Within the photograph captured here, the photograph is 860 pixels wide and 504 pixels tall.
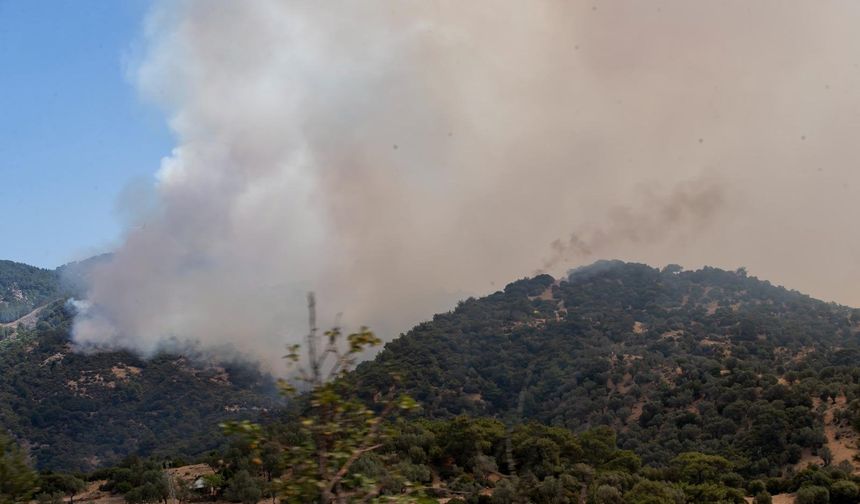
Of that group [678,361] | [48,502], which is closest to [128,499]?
[48,502]

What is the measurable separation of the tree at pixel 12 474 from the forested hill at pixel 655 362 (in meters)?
20.0

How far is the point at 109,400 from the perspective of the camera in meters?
118

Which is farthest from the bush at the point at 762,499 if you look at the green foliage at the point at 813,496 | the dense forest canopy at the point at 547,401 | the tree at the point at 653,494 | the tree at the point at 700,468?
the tree at the point at 700,468

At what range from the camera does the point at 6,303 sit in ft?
631

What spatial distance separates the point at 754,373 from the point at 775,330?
30.9m

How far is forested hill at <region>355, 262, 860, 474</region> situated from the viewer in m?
57.7

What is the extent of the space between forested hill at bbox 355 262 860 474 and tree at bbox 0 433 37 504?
20.0 meters

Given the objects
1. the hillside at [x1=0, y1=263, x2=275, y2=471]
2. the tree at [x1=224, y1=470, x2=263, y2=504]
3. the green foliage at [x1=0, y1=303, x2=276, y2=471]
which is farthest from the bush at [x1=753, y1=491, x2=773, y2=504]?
the hillside at [x1=0, y1=263, x2=275, y2=471]

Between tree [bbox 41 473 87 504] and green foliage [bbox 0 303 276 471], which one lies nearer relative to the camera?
tree [bbox 41 473 87 504]

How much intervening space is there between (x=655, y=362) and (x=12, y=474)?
8607 cm

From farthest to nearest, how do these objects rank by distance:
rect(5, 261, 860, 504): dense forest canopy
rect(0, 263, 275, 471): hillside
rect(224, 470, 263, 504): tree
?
rect(0, 263, 275, 471): hillside, rect(224, 470, 263, 504): tree, rect(5, 261, 860, 504): dense forest canopy

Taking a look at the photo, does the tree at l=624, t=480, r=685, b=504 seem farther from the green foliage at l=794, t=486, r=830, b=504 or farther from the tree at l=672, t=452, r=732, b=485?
the green foliage at l=794, t=486, r=830, b=504

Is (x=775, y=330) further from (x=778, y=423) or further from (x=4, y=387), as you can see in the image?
(x=4, y=387)

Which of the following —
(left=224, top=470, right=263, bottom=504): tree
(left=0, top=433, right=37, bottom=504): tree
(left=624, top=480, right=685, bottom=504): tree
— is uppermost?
(left=0, top=433, right=37, bottom=504): tree
